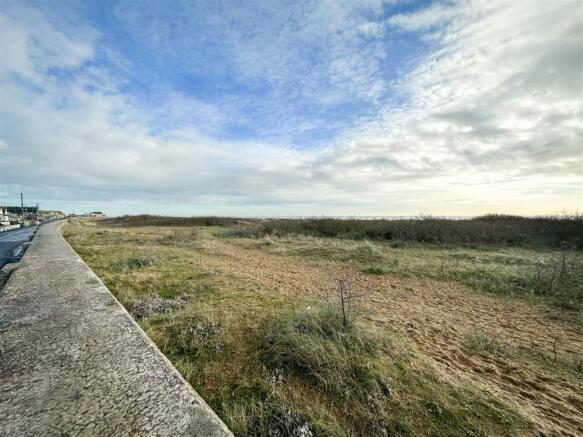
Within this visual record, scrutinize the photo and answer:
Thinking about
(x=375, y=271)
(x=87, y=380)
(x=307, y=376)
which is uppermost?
(x=87, y=380)

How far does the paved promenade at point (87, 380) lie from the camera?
139 centimetres

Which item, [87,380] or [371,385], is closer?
[87,380]

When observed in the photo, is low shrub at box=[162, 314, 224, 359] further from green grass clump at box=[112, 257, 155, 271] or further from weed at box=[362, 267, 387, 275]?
weed at box=[362, 267, 387, 275]

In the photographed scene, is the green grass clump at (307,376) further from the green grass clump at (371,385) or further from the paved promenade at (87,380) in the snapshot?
the paved promenade at (87,380)

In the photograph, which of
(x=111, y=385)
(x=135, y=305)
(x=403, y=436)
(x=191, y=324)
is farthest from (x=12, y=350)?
(x=403, y=436)

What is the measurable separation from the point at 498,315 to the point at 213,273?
675cm

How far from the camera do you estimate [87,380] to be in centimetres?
176

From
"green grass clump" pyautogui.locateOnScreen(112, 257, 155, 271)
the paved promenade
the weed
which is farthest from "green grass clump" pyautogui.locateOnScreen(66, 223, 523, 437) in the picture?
the weed

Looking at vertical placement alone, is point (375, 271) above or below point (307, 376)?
below

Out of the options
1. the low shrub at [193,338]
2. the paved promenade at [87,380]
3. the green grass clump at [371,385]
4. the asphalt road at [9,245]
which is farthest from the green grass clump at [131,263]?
the green grass clump at [371,385]

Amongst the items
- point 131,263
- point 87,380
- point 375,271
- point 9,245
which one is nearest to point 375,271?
point 375,271

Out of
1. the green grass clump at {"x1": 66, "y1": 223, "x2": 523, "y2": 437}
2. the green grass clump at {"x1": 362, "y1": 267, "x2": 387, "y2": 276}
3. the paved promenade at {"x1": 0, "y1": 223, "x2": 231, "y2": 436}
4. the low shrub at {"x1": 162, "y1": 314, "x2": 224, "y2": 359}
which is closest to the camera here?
the paved promenade at {"x1": 0, "y1": 223, "x2": 231, "y2": 436}

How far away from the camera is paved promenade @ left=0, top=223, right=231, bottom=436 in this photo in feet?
4.55

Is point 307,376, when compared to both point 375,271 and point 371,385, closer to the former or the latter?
point 371,385
